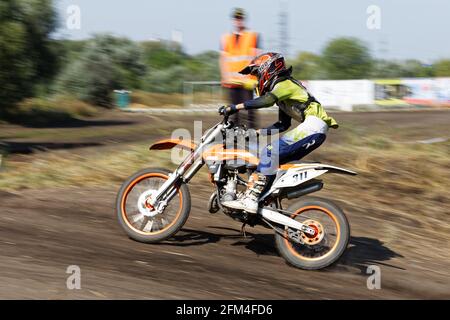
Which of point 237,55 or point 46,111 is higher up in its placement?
point 237,55

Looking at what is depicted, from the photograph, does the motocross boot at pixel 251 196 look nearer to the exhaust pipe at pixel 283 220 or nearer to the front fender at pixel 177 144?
the exhaust pipe at pixel 283 220

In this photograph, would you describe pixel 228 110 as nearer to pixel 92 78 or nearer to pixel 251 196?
pixel 251 196

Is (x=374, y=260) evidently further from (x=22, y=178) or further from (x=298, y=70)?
(x=298, y=70)

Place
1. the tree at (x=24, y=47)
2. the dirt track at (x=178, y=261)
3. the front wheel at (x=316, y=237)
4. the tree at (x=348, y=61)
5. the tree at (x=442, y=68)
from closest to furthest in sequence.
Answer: the dirt track at (x=178, y=261), the front wheel at (x=316, y=237), the tree at (x=24, y=47), the tree at (x=348, y=61), the tree at (x=442, y=68)

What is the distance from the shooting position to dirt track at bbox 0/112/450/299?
17.8 feet

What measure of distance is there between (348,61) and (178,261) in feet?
183

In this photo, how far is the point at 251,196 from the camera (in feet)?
22.0

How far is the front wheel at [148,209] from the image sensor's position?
6.86m

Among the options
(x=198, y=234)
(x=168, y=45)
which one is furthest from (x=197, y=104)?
(x=168, y=45)

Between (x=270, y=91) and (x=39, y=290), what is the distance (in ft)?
9.69

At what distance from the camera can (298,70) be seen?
60625mm

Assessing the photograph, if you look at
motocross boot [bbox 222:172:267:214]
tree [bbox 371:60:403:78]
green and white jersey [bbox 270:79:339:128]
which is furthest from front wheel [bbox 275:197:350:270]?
tree [bbox 371:60:403:78]

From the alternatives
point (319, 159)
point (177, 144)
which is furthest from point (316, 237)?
point (319, 159)

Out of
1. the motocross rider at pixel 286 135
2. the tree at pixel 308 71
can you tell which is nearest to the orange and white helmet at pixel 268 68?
the motocross rider at pixel 286 135
